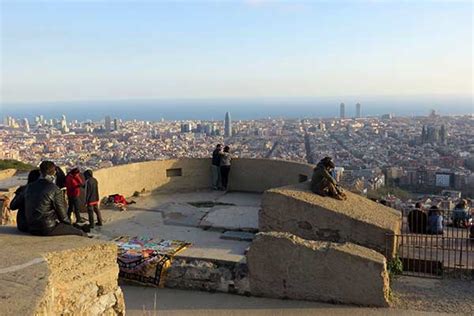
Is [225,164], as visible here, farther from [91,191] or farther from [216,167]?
[91,191]

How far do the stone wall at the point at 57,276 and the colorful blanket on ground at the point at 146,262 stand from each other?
236 centimetres

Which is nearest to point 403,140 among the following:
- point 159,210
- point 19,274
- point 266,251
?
point 159,210

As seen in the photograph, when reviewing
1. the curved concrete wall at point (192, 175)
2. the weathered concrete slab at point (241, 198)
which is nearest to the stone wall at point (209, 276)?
the weathered concrete slab at point (241, 198)

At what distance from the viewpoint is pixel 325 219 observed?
30.5 ft

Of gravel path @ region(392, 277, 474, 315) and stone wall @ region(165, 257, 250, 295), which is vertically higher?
stone wall @ region(165, 257, 250, 295)

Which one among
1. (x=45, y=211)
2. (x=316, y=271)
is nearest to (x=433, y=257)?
(x=316, y=271)

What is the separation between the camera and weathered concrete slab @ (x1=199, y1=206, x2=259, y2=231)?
35.8ft

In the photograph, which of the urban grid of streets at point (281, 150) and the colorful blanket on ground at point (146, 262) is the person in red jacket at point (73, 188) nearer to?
the colorful blanket on ground at point (146, 262)

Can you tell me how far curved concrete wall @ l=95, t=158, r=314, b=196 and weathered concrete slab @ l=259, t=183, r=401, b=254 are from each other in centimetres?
408

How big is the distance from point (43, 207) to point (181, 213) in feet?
20.7

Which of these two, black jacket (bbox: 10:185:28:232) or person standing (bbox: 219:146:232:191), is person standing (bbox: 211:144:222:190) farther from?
black jacket (bbox: 10:185:28:232)

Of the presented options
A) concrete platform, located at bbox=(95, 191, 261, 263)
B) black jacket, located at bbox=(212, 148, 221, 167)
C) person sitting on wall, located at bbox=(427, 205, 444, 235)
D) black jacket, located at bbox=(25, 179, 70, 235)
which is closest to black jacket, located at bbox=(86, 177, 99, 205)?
concrete platform, located at bbox=(95, 191, 261, 263)

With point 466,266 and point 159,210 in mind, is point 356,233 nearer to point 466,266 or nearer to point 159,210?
point 466,266

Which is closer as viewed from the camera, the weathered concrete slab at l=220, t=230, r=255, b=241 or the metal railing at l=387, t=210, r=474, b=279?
the metal railing at l=387, t=210, r=474, b=279
